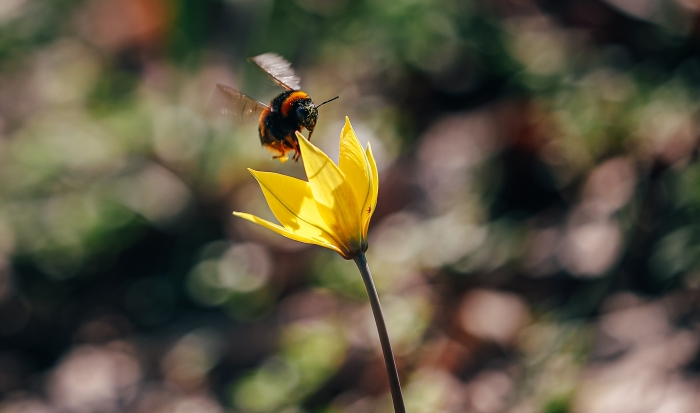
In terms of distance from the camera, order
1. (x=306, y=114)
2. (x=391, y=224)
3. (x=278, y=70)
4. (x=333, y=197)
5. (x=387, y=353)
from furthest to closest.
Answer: (x=391, y=224)
(x=278, y=70)
(x=306, y=114)
(x=333, y=197)
(x=387, y=353)

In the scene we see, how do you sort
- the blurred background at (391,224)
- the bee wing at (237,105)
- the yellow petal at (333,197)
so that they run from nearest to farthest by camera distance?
the yellow petal at (333,197) → the bee wing at (237,105) → the blurred background at (391,224)

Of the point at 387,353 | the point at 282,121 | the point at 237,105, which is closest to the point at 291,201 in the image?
the point at 387,353

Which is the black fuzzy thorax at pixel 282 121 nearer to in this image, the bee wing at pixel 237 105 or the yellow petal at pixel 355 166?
the bee wing at pixel 237 105

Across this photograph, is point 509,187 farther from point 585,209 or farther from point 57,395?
point 57,395

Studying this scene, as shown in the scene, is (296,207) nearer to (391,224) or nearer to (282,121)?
(282,121)

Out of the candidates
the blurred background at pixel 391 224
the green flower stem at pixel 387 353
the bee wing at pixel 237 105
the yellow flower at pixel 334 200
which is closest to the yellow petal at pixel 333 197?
the yellow flower at pixel 334 200

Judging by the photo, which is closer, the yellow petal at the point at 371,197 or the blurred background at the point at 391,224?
the yellow petal at the point at 371,197

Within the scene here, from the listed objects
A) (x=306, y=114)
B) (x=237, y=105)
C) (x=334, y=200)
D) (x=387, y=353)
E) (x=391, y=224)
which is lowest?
(x=387, y=353)

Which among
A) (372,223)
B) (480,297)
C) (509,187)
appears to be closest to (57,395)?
(372,223)
